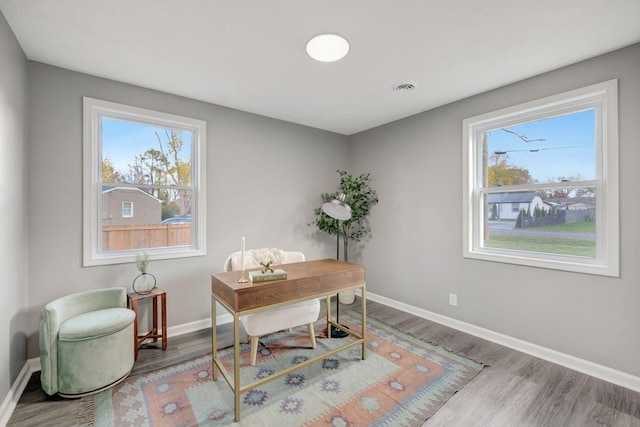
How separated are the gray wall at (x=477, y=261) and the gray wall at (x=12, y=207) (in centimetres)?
361

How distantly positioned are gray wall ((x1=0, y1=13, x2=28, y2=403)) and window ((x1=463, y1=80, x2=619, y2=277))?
381 cm

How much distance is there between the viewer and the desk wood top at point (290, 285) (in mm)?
1772

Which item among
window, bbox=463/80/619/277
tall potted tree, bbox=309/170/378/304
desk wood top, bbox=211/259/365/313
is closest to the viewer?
desk wood top, bbox=211/259/365/313

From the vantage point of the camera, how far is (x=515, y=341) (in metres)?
2.62

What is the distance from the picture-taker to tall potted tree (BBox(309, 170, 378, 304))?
12.7ft

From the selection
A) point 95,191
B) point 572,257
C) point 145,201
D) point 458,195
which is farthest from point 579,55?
point 95,191

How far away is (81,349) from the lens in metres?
1.91

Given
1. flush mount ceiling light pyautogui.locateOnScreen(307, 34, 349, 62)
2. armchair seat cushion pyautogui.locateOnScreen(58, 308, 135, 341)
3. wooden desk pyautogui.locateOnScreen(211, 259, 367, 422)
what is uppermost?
flush mount ceiling light pyautogui.locateOnScreen(307, 34, 349, 62)

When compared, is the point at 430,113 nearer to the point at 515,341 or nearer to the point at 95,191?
the point at 515,341

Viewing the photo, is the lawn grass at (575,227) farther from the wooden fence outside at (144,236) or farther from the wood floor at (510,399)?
the wooden fence outside at (144,236)

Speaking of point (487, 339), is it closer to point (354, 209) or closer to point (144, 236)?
point (354, 209)

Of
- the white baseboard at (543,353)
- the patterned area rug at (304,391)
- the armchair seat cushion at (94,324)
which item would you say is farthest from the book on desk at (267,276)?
the white baseboard at (543,353)

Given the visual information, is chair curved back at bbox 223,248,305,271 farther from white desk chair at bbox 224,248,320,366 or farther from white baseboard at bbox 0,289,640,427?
Answer: white baseboard at bbox 0,289,640,427

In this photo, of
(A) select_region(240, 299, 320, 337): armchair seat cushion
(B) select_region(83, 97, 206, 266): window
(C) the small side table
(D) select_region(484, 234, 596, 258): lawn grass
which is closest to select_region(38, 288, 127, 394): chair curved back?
(C) the small side table
